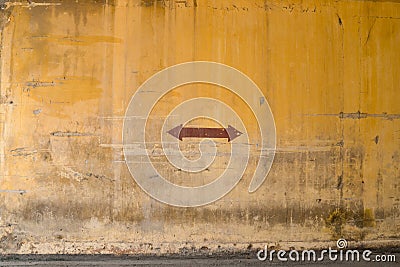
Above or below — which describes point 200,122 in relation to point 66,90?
below

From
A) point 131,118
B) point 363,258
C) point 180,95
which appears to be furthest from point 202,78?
point 363,258

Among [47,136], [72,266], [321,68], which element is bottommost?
[72,266]

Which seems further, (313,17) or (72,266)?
(313,17)

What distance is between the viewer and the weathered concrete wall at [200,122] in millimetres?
4488

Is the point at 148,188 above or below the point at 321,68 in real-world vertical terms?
below

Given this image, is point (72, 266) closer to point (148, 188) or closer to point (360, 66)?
point (148, 188)

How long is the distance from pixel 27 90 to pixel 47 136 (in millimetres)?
552

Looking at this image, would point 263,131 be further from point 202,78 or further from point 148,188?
point 148,188

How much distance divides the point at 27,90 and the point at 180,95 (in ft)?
5.49

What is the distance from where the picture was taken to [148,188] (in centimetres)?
453

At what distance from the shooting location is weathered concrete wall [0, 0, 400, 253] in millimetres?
4488

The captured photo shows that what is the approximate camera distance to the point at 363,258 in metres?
4.53

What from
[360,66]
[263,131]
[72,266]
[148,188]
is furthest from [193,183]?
[360,66]

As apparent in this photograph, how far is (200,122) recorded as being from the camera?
460 centimetres
